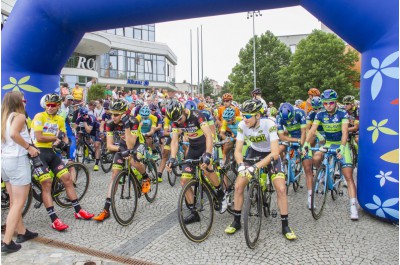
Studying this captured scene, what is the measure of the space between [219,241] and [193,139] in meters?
1.70

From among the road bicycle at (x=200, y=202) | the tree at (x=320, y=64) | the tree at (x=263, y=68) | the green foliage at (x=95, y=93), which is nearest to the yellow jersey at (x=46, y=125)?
the road bicycle at (x=200, y=202)

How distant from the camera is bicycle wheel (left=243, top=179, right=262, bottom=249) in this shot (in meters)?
4.18

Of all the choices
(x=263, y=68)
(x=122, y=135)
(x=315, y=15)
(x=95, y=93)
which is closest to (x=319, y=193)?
(x=315, y=15)

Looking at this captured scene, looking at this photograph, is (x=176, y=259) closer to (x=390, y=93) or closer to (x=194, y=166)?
(x=194, y=166)

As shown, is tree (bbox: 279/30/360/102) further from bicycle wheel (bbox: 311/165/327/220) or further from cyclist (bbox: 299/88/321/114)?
bicycle wheel (bbox: 311/165/327/220)

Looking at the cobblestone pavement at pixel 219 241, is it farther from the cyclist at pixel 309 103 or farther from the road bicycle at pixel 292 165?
the cyclist at pixel 309 103

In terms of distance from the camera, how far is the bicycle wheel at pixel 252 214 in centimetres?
418

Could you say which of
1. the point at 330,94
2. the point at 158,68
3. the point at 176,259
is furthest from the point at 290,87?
the point at 176,259

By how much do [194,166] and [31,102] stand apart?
4.26 m

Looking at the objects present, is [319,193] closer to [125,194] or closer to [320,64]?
[125,194]

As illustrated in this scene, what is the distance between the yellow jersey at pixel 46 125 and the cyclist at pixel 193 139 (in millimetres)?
1944

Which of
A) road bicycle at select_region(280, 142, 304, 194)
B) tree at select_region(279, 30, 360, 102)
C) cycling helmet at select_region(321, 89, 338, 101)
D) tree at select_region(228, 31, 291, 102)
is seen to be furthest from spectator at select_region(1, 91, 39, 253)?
tree at select_region(228, 31, 291, 102)

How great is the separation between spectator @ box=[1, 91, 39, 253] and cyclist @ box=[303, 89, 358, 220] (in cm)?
434

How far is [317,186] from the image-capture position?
5355 millimetres
